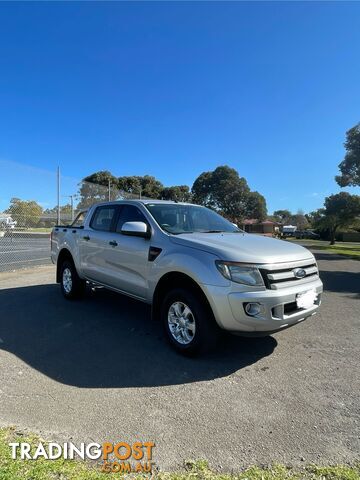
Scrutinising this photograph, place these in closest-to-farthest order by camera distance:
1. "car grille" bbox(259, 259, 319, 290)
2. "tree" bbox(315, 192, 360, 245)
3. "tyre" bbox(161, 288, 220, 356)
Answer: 1. "car grille" bbox(259, 259, 319, 290)
2. "tyre" bbox(161, 288, 220, 356)
3. "tree" bbox(315, 192, 360, 245)

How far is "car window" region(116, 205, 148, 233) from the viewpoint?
197 inches

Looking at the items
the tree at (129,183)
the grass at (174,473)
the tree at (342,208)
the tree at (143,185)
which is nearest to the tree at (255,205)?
the tree at (143,185)

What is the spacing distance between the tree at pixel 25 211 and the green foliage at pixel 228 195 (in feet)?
133

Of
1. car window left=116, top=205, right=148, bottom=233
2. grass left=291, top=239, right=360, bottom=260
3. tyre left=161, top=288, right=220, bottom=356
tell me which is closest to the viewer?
tyre left=161, top=288, right=220, bottom=356

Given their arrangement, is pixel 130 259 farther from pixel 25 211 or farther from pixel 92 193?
pixel 92 193

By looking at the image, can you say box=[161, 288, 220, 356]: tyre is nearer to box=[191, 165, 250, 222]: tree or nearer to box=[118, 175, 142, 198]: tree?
box=[118, 175, 142, 198]: tree

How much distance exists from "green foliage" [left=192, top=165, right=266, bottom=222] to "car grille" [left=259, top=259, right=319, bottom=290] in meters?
47.7

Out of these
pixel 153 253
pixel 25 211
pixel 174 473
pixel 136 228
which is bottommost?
pixel 174 473

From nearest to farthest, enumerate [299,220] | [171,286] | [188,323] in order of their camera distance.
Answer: [188,323] < [171,286] < [299,220]

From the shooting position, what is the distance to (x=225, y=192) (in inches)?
2029

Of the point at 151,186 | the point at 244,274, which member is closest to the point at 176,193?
the point at 151,186

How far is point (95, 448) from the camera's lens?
8.07 ft

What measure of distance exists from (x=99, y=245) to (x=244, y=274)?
9.35ft

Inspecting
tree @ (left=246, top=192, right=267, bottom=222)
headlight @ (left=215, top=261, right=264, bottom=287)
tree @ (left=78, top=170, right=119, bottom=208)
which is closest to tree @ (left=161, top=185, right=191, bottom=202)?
tree @ (left=246, top=192, right=267, bottom=222)
